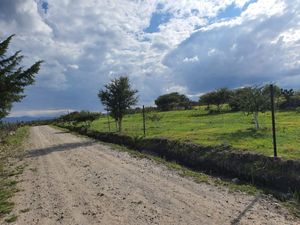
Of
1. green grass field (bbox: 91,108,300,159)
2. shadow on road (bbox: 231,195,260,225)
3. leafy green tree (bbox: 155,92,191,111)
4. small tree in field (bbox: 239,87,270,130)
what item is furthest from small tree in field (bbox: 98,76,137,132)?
leafy green tree (bbox: 155,92,191,111)

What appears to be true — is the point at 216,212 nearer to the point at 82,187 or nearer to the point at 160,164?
the point at 82,187

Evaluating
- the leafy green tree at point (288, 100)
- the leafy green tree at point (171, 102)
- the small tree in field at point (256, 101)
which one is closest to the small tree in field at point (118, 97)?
the small tree in field at point (256, 101)

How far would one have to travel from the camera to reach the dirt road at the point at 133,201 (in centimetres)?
652

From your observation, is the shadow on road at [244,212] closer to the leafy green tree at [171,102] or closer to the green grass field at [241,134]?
the green grass field at [241,134]

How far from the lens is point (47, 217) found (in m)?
7.03

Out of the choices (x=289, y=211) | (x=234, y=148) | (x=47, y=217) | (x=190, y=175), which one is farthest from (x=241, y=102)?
(x=47, y=217)

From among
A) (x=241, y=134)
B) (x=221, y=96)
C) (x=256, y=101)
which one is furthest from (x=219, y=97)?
(x=241, y=134)

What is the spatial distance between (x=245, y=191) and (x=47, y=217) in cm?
539

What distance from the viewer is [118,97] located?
29.5m

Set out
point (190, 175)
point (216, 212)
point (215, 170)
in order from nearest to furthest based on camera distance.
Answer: point (216, 212), point (190, 175), point (215, 170)

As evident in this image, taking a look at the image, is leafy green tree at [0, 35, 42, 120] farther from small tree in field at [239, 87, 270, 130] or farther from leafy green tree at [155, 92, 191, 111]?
leafy green tree at [155, 92, 191, 111]

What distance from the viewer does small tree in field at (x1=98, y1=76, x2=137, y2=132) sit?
29.5 metres

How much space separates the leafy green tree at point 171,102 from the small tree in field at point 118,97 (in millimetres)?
55323

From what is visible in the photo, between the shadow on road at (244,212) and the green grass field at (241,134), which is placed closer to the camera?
the shadow on road at (244,212)
